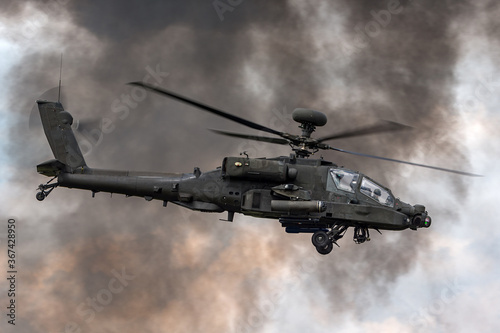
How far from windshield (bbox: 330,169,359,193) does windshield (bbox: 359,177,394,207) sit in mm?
390

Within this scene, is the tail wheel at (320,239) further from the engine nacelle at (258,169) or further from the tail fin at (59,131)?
the tail fin at (59,131)

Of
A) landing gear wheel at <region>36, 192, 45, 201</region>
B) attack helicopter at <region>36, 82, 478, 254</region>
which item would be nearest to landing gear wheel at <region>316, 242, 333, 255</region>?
attack helicopter at <region>36, 82, 478, 254</region>

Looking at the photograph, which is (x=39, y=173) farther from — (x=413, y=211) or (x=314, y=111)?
(x=413, y=211)

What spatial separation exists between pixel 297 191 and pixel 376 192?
3.63m

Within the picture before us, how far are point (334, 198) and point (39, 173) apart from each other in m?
14.4

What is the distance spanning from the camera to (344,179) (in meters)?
31.1

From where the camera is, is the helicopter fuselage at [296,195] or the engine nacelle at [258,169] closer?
the helicopter fuselage at [296,195]

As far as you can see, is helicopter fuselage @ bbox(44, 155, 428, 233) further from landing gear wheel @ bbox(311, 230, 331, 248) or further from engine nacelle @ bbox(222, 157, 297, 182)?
landing gear wheel @ bbox(311, 230, 331, 248)

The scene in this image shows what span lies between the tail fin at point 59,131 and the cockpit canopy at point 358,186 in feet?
41.2

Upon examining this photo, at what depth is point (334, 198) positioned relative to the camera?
3083 centimetres

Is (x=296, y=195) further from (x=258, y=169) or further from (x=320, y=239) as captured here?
(x=320, y=239)

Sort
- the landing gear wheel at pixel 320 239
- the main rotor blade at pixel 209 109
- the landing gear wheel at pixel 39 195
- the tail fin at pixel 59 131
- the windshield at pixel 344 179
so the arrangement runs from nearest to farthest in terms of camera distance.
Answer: the main rotor blade at pixel 209 109
the landing gear wheel at pixel 320 239
the windshield at pixel 344 179
the landing gear wheel at pixel 39 195
the tail fin at pixel 59 131

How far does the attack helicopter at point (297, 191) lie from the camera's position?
30.2m

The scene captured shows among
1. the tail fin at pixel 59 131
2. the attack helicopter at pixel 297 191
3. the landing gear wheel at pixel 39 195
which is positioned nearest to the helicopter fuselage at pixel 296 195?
the attack helicopter at pixel 297 191
